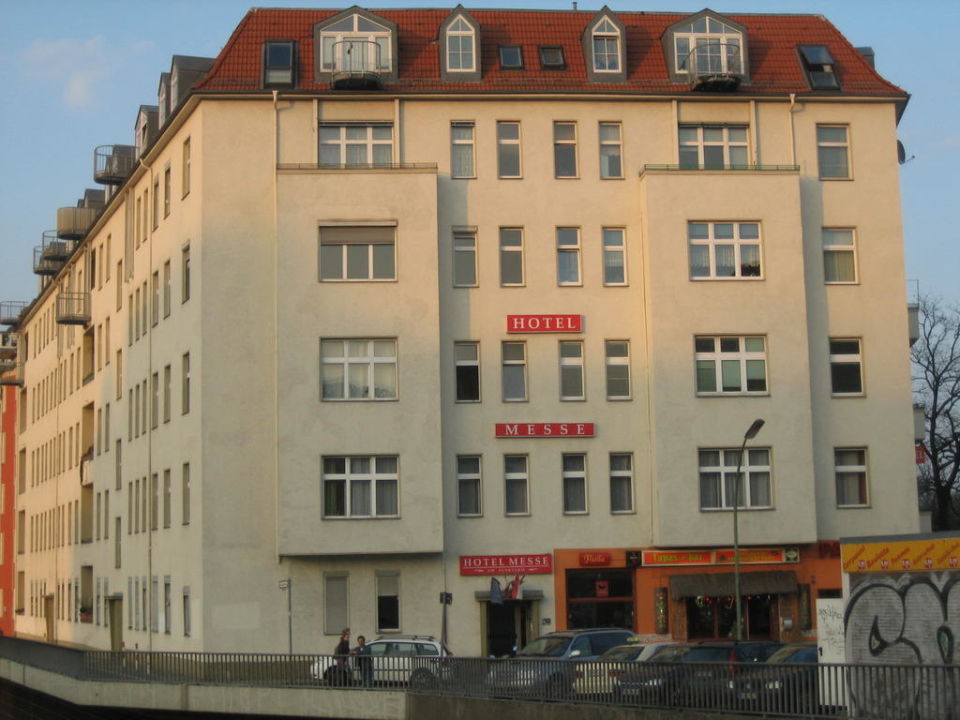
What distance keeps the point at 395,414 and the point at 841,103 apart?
15980 millimetres

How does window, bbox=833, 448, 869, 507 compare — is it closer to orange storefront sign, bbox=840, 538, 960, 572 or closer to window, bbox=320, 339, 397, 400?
window, bbox=320, 339, 397, 400

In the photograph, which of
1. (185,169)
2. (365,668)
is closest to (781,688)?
(365,668)

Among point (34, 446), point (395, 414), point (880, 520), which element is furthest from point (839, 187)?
point (34, 446)

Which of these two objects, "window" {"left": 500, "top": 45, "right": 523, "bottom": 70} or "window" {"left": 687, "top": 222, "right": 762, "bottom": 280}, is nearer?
"window" {"left": 687, "top": 222, "right": 762, "bottom": 280}

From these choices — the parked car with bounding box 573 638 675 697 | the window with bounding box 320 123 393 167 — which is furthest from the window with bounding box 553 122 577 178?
the parked car with bounding box 573 638 675 697

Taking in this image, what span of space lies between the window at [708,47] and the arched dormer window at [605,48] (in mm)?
1633

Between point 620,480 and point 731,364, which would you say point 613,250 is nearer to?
point 731,364

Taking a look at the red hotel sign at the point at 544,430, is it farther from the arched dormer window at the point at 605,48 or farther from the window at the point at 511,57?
the window at the point at 511,57

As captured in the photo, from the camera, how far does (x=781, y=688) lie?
2133 centimetres

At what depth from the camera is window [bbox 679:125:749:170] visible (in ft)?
146

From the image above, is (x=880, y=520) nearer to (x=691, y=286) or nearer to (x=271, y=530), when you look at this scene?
(x=691, y=286)

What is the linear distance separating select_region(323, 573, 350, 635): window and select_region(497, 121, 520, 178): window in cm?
1235

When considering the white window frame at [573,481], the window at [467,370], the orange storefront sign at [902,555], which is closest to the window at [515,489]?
the white window frame at [573,481]

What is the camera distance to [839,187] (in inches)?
1764
